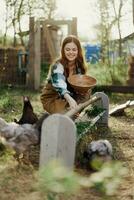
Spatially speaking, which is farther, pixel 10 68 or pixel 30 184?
pixel 10 68

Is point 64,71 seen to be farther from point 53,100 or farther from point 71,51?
point 53,100

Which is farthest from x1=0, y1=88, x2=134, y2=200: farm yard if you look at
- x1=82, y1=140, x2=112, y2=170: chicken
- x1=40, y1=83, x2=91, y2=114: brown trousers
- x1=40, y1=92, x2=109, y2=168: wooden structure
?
x1=40, y1=83, x2=91, y2=114: brown trousers

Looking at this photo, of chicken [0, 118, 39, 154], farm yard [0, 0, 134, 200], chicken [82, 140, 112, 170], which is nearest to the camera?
farm yard [0, 0, 134, 200]

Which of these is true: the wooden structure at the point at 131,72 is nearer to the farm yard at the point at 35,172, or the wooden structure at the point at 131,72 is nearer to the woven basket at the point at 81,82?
the farm yard at the point at 35,172

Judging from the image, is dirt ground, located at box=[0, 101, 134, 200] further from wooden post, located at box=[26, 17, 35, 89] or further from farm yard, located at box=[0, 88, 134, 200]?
wooden post, located at box=[26, 17, 35, 89]

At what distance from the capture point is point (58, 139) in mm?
3680

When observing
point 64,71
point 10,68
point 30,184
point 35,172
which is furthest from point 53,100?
point 10,68

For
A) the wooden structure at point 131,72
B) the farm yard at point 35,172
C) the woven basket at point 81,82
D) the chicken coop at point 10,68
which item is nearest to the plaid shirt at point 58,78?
the woven basket at point 81,82

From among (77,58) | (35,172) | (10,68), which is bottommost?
(10,68)

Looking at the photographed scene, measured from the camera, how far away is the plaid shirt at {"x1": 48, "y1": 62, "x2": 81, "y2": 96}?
503 centimetres

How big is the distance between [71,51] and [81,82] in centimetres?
42

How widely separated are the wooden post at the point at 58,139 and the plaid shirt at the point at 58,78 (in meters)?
1.29

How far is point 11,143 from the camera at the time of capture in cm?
379

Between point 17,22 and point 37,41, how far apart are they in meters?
11.5
